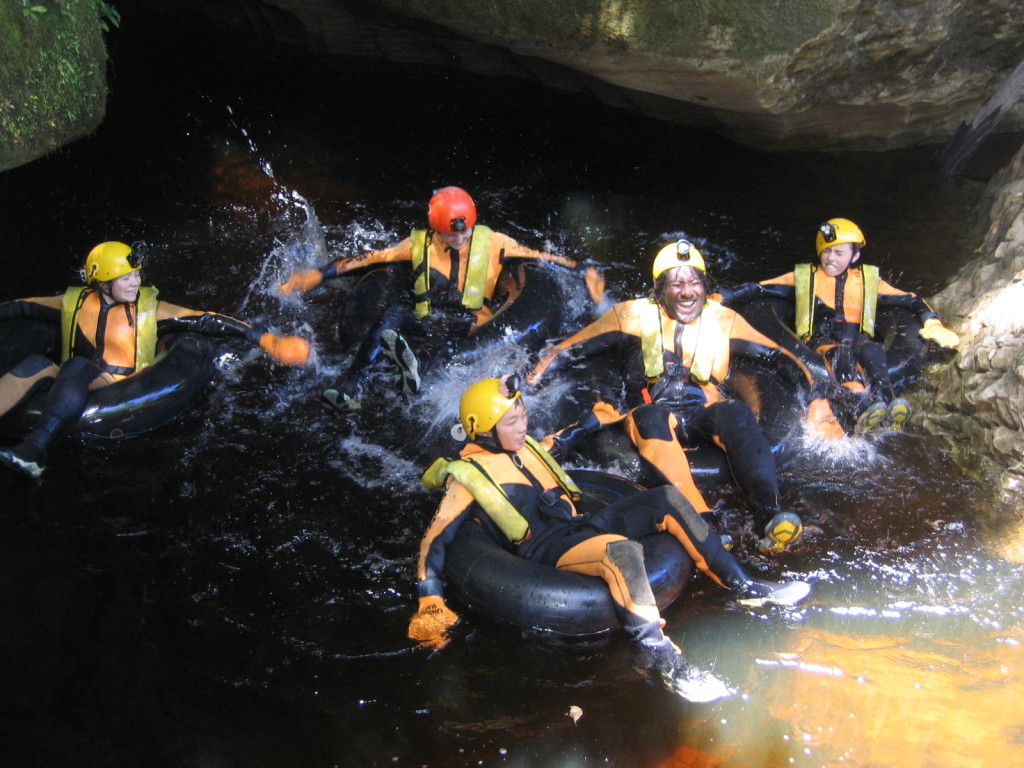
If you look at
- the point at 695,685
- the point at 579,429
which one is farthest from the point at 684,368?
the point at 695,685

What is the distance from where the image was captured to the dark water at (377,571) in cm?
391

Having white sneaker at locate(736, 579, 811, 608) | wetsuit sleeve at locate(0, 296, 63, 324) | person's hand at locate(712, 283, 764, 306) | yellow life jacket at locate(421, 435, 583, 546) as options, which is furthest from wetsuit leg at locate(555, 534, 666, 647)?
wetsuit sleeve at locate(0, 296, 63, 324)

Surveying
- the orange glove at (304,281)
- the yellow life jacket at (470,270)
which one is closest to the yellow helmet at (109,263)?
the orange glove at (304,281)

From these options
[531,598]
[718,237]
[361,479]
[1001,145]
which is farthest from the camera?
[1001,145]

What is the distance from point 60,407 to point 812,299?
5.23 m

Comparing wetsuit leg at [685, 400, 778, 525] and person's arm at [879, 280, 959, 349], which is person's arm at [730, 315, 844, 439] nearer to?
wetsuit leg at [685, 400, 778, 525]

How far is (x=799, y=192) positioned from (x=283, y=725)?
24.4 feet

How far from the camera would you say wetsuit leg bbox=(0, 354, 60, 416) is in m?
5.80

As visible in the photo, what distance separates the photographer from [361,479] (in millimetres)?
5695

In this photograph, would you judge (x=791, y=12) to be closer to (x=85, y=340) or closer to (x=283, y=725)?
(x=85, y=340)

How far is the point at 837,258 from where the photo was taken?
6.50 m

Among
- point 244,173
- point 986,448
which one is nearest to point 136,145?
point 244,173

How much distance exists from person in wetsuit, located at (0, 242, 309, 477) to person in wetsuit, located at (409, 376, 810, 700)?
7.30 feet

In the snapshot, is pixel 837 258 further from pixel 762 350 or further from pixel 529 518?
pixel 529 518
